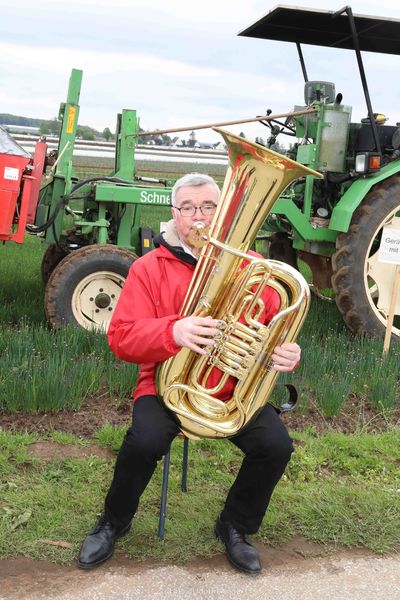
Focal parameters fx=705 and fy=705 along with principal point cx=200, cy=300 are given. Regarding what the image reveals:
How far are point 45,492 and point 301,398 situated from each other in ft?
5.79

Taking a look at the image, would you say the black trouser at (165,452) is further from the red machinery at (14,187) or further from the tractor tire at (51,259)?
the tractor tire at (51,259)

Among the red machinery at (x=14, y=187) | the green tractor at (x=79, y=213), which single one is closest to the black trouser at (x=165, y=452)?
the green tractor at (x=79, y=213)

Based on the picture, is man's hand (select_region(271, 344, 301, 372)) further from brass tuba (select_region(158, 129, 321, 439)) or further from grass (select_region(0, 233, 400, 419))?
grass (select_region(0, 233, 400, 419))

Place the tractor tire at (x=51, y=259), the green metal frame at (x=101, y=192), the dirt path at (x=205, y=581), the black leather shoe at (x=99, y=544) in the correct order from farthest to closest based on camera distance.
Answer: the tractor tire at (x=51, y=259)
the green metal frame at (x=101, y=192)
the black leather shoe at (x=99, y=544)
the dirt path at (x=205, y=581)

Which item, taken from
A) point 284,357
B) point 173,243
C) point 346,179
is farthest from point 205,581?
point 346,179

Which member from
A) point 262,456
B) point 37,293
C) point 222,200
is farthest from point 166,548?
point 37,293

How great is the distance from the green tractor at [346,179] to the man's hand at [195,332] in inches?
126

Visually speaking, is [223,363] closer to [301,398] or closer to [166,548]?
[166,548]

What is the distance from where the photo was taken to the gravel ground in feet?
8.66

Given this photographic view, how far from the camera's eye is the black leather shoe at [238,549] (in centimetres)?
284

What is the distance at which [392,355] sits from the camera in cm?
489

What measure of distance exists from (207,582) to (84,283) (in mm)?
3116

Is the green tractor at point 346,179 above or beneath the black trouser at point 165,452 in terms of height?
above

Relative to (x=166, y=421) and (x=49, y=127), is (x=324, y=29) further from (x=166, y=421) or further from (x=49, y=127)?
(x=49, y=127)
